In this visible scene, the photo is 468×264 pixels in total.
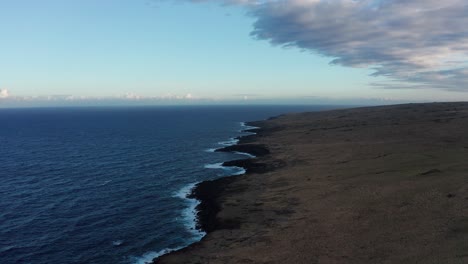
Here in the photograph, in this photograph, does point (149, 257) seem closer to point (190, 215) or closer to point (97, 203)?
point (190, 215)

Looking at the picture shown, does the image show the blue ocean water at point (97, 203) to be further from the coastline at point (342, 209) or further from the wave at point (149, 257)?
the coastline at point (342, 209)

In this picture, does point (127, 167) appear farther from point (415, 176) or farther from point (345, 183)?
point (415, 176)

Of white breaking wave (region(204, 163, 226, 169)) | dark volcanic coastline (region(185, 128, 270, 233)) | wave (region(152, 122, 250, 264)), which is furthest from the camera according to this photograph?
white breaking wave (region(204, 163, 226, 169))

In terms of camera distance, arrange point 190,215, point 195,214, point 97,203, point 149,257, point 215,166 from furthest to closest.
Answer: point 215,166 → point 97,203 → point 195,214 → point 190,215 → point 149,257

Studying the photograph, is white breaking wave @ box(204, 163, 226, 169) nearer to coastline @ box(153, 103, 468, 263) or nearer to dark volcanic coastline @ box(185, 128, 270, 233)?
dark volcanic coastline @ box(185, 128, 270, 233)

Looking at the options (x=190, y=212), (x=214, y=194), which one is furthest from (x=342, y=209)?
(x=214, y=194)

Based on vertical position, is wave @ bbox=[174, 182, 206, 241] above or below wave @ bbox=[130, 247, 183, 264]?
above

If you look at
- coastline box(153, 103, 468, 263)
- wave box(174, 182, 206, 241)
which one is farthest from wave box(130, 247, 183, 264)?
wave box(174, 182, 206, 241)

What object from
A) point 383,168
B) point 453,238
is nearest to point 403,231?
point 453,238
